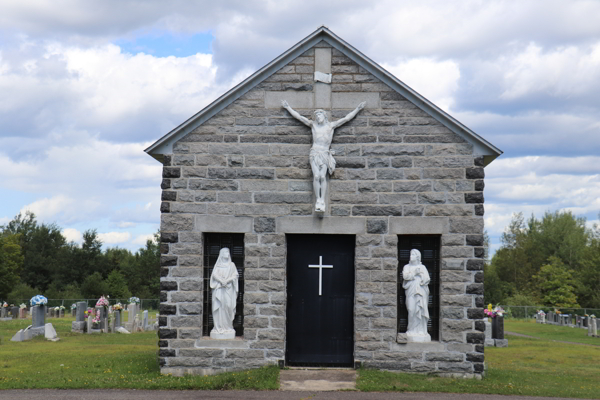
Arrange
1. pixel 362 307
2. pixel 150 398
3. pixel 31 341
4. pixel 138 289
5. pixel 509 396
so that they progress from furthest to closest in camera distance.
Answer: pixel 138 289, pixel 31 341, pixel 362 307, pixel 509 396, pixel 150 398

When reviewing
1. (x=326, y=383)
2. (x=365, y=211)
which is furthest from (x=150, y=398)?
(x=365, y=211)

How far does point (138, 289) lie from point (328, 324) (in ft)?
163

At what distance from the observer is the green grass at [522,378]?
445 inches

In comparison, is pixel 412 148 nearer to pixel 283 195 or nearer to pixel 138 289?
pixel 283 195

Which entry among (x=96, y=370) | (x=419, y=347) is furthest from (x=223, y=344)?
(x=419, y=347)

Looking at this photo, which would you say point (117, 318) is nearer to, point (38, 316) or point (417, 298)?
point (38, 316)

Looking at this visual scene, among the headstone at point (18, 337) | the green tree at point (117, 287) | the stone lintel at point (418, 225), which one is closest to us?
the stone lintel at point (418, 225)

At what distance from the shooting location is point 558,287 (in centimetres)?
5222

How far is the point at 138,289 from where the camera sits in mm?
59344

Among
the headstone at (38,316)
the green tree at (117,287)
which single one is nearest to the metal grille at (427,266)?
the headstone at (38,316)

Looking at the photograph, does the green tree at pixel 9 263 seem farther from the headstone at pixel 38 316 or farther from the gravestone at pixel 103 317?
the headstone at pixel 38 316

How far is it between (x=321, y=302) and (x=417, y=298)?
185cm

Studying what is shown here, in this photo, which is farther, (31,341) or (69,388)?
(31,341)

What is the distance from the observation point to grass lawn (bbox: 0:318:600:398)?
11.3m
